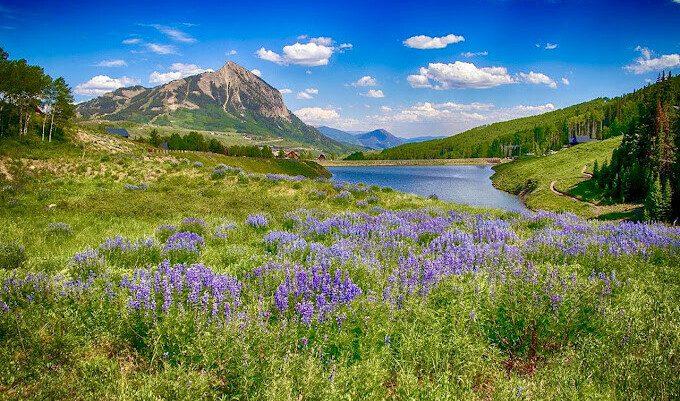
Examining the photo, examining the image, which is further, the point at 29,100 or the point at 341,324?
the point at 29,100

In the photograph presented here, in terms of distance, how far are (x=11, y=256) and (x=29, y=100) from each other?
48811 mm

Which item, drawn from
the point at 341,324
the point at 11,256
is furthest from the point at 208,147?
the point at 341,324

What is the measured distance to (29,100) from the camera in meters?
44.2

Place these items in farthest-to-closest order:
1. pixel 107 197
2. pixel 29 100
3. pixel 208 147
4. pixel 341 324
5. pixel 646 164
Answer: pixel 208 147
pixel 646 164
pixel 29 100
pixel 107 197
pixel 341 324

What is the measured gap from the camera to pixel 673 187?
4081cm

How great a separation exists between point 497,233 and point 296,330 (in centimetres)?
745

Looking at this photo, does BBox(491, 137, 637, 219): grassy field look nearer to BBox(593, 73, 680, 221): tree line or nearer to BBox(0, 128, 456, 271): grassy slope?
BBox(593, 73, 680, 221): tree line

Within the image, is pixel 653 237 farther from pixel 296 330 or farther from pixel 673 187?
pixel 673 187

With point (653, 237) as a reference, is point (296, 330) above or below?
below

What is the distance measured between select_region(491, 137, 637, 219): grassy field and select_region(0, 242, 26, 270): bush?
53295 mm

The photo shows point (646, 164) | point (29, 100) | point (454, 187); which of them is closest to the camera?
point (29, 100)

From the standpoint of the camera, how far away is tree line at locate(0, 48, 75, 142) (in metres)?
41.3

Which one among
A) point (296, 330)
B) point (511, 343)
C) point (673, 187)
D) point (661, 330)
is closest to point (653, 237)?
point (661, 330)

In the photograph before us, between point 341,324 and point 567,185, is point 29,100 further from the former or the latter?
point 567,185
